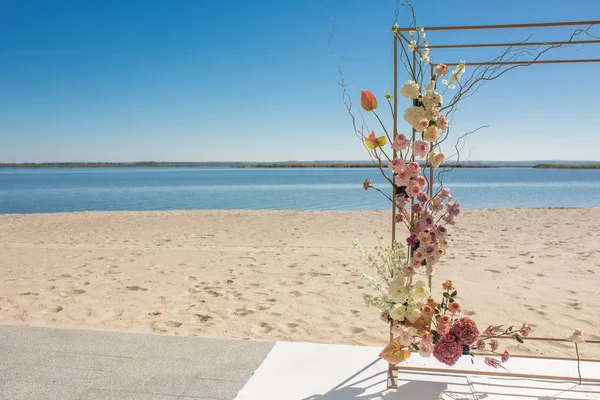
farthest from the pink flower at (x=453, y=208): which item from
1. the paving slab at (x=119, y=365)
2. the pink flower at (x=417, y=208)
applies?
the paving slab at (x=119, y=365)

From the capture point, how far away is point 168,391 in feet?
7.59

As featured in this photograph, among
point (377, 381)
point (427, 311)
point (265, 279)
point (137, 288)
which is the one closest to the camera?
point (427, 311)

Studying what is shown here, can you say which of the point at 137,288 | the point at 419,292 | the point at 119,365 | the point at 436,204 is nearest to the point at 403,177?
the point at 436,204

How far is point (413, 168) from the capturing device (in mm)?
2086

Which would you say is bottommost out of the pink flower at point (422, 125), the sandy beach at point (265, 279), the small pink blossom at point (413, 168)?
the sandy beach at point (265, 279)

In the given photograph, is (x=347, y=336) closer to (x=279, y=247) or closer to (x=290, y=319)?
(x=290, y=319)

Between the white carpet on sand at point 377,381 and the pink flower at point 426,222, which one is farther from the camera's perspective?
the white carpet on sand at point 377,381

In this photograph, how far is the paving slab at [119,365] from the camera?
2309 millimetres

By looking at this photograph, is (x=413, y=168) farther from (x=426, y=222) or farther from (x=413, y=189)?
(x=426, y=222)

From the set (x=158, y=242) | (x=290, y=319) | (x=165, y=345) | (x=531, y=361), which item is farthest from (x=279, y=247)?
(x=531, y=361)

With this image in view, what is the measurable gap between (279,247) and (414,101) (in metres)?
5.25

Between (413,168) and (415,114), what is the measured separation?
256 mm

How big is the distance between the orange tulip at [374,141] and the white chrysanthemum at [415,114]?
0.15 metres

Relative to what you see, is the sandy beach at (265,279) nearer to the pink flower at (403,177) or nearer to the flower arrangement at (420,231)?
the flower arrangement at (420,231)
